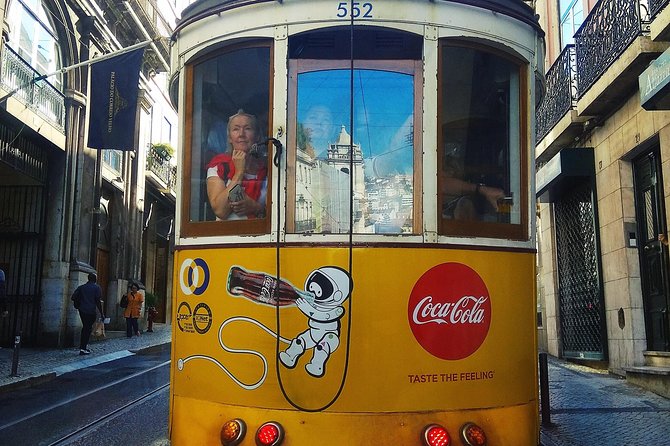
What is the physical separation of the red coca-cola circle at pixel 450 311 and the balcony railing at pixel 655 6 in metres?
6.57

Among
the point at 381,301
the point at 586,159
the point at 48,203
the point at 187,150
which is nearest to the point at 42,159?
the point at 48,203

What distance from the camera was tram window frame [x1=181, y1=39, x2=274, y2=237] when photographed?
3.41 meters

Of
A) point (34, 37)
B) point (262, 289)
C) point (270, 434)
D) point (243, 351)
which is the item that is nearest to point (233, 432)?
point (270, 434)

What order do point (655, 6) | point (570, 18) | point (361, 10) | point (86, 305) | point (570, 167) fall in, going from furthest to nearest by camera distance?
point (86, 305) < point (570, 18) < point (570, 167) < point (655, 6) < point (361, 10)

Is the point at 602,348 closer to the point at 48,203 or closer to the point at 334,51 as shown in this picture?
the point at 334,51

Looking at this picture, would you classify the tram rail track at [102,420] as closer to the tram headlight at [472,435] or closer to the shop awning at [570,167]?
the tram headlight at [472,435]

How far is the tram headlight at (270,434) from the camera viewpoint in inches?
123

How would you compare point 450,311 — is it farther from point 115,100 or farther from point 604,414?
point 115,100

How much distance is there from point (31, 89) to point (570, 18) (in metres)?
11.5

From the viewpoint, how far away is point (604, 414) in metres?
7.29

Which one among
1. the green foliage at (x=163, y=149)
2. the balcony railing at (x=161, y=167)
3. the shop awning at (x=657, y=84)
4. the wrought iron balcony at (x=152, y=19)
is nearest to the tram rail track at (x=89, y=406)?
the shop awning at (x=657, y=84)

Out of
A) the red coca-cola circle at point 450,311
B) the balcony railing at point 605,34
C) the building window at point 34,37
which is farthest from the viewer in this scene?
the building window at point 34,37

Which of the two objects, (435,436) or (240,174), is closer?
(435,436)

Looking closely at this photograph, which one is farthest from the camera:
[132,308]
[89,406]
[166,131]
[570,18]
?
[166,131]
